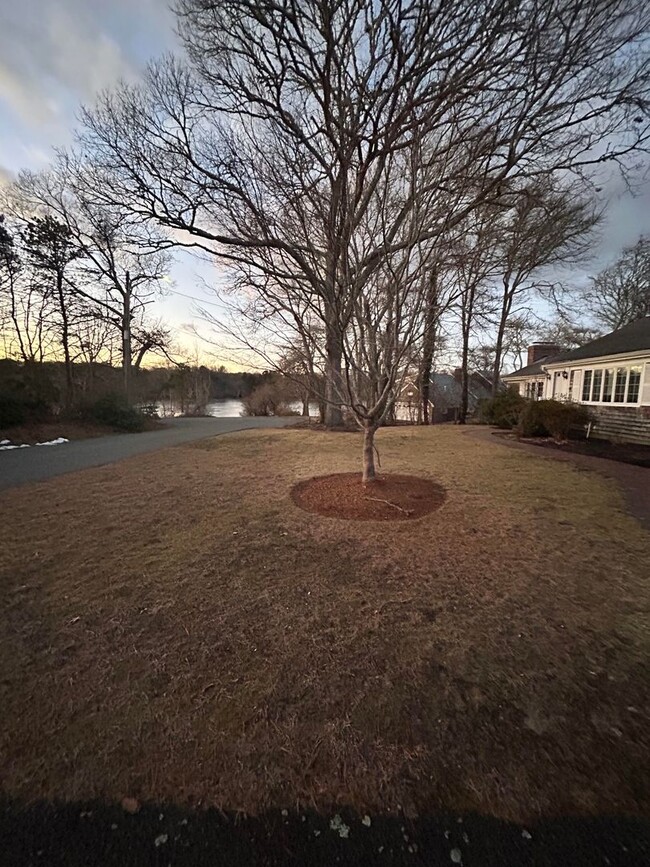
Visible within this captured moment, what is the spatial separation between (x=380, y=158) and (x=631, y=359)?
11.6m

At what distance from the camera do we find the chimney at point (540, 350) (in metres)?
24.0

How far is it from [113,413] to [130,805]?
1469 centimetres

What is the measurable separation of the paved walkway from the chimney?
16676 millimetres

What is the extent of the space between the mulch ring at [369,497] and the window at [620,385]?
10.2 meters

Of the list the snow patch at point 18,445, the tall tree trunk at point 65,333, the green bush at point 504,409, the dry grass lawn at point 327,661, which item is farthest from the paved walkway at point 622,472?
the tall tree trunk at point 65,333

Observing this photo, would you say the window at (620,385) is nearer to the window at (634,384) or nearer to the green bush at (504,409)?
the window at (634,384)

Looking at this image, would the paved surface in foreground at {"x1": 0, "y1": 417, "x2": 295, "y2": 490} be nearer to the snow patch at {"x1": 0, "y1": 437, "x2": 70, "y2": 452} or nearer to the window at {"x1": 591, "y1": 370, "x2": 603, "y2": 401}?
the snow patch at {"x1": 0, "y1": 437, "x2": 70, "y2": 452}

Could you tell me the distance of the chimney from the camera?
24047 mm

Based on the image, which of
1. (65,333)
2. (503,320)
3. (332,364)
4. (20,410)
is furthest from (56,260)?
(503,320)

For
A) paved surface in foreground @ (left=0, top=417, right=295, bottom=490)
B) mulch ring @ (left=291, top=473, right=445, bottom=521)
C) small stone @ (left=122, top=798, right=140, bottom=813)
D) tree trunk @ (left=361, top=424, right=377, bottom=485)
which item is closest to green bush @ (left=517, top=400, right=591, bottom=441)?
mulch ring @ (left=291, top=473, right=445, bottom=521)

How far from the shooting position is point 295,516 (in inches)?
173

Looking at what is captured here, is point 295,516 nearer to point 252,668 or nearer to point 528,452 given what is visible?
point 252,668

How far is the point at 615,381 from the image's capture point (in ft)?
40.2

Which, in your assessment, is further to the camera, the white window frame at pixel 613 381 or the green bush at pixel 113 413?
the green bush at pixel 113 413
